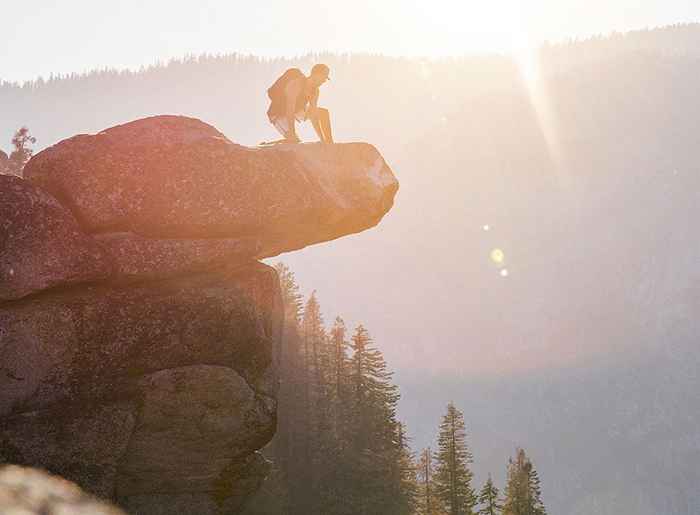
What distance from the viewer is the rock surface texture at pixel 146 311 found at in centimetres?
1670

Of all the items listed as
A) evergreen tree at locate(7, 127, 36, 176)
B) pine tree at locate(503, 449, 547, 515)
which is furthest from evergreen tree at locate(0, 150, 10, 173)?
pine tree at locate(503, 449, 547, 515)

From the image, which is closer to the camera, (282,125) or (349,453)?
(282,125)

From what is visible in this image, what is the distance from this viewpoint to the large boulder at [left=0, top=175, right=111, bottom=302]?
16531 mm

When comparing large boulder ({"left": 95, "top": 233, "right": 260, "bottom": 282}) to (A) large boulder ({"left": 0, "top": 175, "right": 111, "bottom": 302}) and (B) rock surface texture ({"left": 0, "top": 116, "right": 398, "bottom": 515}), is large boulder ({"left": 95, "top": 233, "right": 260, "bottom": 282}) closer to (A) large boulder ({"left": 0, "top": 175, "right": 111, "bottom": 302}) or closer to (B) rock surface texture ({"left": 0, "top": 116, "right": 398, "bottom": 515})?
(B) rock surface texture ({"left": 0, "top": 116, "right": 398, "bottom": 515})

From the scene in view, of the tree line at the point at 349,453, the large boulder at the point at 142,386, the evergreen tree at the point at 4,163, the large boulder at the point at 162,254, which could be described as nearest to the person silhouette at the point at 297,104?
the large boulder at the point at 162,254

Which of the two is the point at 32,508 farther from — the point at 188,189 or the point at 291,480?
the point at 291,480

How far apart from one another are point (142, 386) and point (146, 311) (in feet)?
6.29

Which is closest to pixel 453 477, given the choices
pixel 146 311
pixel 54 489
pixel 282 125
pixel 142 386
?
pixel 282 125

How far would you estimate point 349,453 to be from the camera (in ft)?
148

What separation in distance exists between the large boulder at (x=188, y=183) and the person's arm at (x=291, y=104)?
1529mm

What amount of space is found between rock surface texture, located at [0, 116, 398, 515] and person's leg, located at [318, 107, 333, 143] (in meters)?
2.86

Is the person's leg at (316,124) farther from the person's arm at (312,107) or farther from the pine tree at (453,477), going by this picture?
the pine tree at (453,477)

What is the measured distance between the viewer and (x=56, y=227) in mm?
17219

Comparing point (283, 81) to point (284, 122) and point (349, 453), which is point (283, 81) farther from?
point (349, 453)
